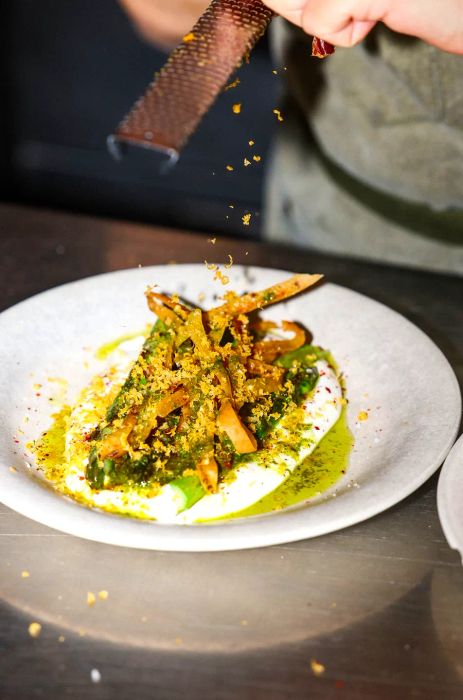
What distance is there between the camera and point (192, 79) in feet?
3.11

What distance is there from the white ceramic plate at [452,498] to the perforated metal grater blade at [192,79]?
18.3 inches

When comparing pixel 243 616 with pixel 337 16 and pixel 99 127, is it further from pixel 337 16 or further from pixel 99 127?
pixel 99 127

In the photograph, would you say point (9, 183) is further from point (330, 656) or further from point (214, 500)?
point (330, 656)

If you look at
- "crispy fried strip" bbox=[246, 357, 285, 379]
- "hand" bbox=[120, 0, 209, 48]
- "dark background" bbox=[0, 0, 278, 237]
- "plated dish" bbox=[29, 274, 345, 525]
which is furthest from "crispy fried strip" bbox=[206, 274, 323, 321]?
"dark background" bbox=[0, 0, 278, 237]

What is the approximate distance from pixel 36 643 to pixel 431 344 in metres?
0.72

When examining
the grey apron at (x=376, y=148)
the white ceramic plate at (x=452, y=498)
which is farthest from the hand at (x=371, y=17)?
the white ceramic plate at (x=452, y=498)

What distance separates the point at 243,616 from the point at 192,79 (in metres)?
0.59

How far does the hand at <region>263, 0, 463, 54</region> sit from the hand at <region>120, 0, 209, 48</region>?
2.70 feet

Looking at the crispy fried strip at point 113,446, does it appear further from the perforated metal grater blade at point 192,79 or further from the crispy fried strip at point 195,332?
the perforated metal grater blade at point 192,79

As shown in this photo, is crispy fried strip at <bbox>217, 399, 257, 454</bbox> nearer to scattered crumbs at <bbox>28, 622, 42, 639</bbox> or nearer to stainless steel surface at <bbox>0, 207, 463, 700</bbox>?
stainless steel surface at <bbox>0, 207, 463, 700</bbox>

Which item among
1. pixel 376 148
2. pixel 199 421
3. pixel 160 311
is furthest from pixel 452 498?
pixel 376 148

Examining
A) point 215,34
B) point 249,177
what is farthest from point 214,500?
point 249,177

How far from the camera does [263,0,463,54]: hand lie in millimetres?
1159

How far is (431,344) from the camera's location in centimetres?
129
